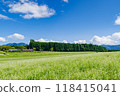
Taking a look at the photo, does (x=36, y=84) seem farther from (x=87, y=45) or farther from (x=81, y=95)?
(x=87, y=45)

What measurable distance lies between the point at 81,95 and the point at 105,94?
929mm

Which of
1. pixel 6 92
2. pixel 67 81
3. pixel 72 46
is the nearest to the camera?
pixel 6 92

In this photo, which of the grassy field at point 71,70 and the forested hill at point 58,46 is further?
the forested hill at point 58,46

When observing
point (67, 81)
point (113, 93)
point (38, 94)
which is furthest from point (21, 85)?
point (113, 93)

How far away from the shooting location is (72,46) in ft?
548

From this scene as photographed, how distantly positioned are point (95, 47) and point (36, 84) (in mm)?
180067

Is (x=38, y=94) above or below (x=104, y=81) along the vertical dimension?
below

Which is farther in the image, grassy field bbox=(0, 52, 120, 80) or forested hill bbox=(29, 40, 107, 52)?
forested hill bbox=(29, 40, 107, 52)

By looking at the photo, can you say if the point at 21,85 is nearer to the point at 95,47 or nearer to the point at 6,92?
the point at 6,92

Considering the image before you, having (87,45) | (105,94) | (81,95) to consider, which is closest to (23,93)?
(81,95)

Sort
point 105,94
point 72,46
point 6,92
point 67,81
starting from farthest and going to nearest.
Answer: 1. point 72,46
2. point 67,81
3. point 6,92
4. point 105,94

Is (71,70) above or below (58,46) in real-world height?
below

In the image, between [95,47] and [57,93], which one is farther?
[95,47]

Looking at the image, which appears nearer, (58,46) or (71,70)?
(71,70)
